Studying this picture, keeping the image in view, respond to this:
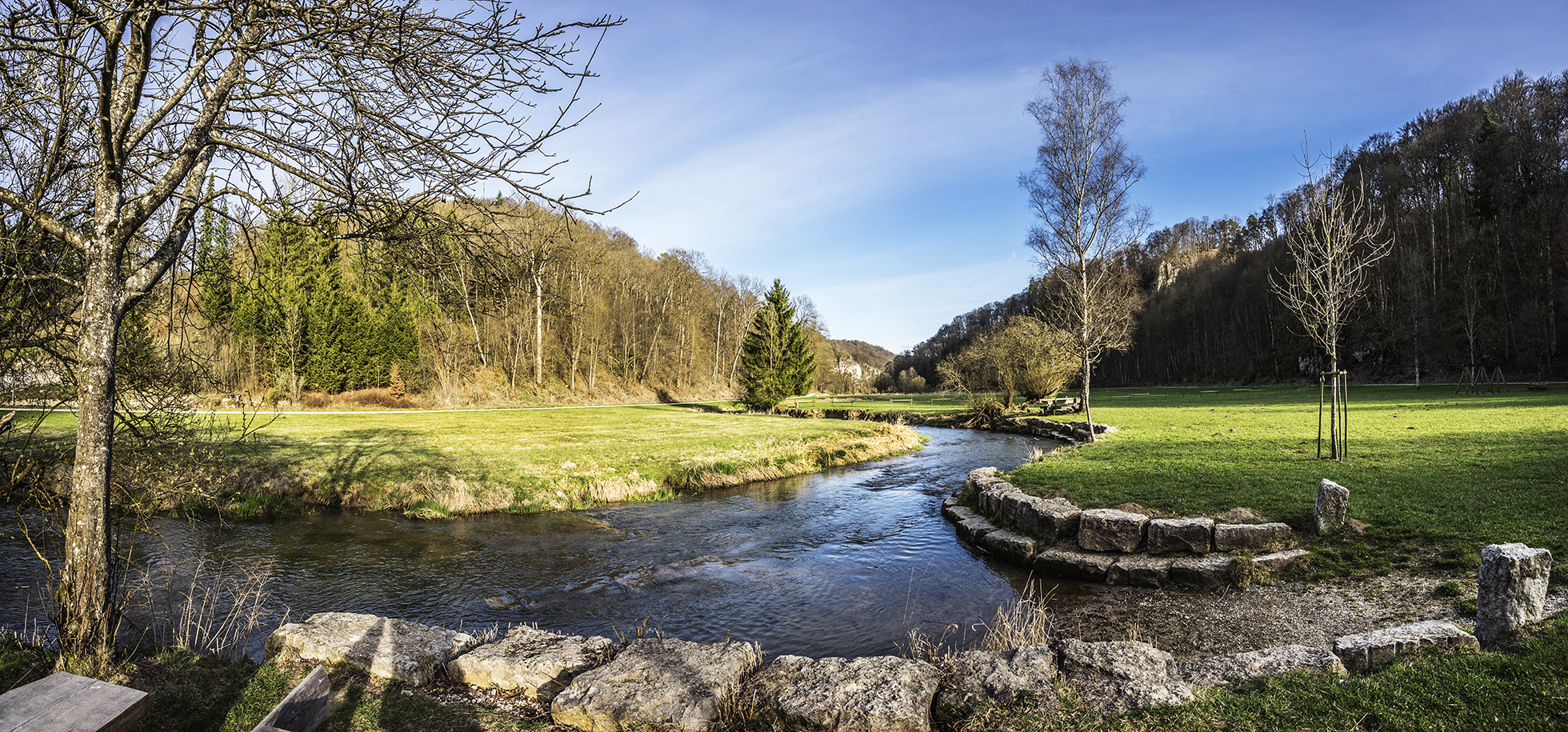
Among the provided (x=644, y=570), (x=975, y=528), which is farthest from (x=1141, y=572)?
(x=644, y=570)

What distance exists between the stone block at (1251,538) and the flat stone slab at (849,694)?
16.1 feet

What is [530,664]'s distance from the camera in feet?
15.2

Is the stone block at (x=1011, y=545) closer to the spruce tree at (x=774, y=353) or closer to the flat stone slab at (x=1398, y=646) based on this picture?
the flat stone slab at (x=1398, y=646)

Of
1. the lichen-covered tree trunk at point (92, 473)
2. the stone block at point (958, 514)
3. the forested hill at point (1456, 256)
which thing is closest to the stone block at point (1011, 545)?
the stone block at point (958, 514)

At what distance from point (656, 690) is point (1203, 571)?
20.1 feet

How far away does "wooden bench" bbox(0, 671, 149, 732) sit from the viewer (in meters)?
3.17

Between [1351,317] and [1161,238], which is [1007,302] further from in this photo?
[1351,317]

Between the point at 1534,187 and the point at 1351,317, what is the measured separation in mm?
12378

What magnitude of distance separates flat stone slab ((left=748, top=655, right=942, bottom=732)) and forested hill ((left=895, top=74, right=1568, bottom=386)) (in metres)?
23.7

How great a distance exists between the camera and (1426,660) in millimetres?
4141

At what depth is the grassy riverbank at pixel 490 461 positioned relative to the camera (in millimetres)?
12500

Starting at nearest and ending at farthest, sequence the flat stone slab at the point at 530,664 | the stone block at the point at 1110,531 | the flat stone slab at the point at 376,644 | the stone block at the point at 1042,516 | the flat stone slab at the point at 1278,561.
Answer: the flat stone slab at the point at 530,664, the flat stone slab at the point at 376,644, the flat stone slab at the point at 1278,561, the stone block at the point at 1110,531, the stone block at the point at 1042,516

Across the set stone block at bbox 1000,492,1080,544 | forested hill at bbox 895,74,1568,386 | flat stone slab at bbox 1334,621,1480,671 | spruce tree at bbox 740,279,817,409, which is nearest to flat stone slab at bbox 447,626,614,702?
flat stone slab at bbox 1334,621,1480,671

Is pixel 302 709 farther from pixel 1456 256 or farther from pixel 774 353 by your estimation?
pixel 1456 256
